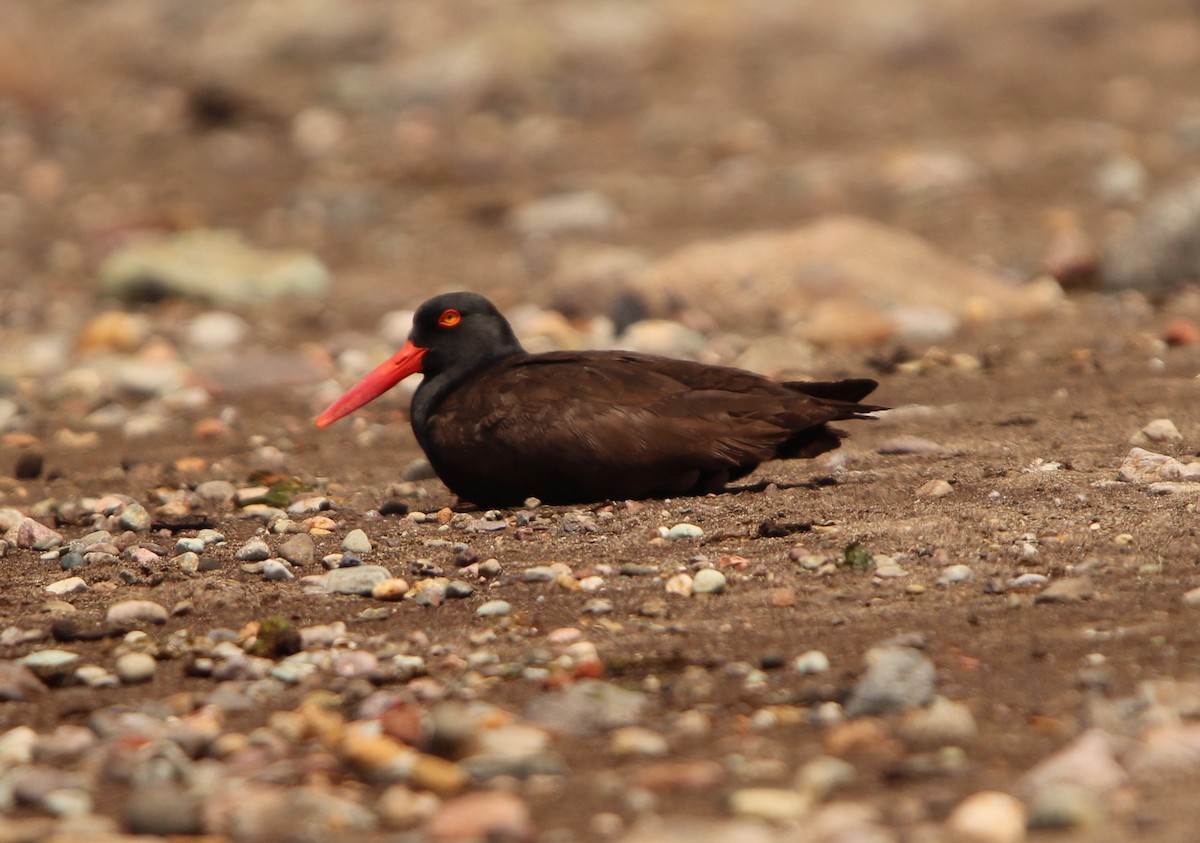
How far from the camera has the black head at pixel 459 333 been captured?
7254 millimetres

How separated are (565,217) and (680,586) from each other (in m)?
9.60

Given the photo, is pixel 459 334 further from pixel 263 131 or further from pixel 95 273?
pixel 263 131

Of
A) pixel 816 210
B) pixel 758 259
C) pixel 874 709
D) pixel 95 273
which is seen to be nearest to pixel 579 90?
pixel 816 210

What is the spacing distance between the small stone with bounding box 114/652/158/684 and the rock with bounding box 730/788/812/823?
6.59 ft

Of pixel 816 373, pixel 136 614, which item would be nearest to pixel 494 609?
pixel 136 614

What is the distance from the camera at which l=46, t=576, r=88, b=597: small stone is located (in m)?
5.69

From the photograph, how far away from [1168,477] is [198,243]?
8816 millimetres

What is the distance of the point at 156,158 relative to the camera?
18641 millimetres

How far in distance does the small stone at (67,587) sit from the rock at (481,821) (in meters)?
2.46

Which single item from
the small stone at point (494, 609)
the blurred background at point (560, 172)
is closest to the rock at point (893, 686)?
the small stone at point (494, 609)

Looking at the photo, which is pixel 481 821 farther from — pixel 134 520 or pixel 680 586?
pixel 134 520

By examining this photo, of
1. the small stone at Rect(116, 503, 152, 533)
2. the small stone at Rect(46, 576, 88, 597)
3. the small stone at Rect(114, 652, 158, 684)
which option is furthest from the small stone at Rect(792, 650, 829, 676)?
the small stone at Rect(116, 503, 152, 533)

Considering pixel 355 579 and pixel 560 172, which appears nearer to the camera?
pixel 355 579

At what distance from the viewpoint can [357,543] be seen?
236 inches
